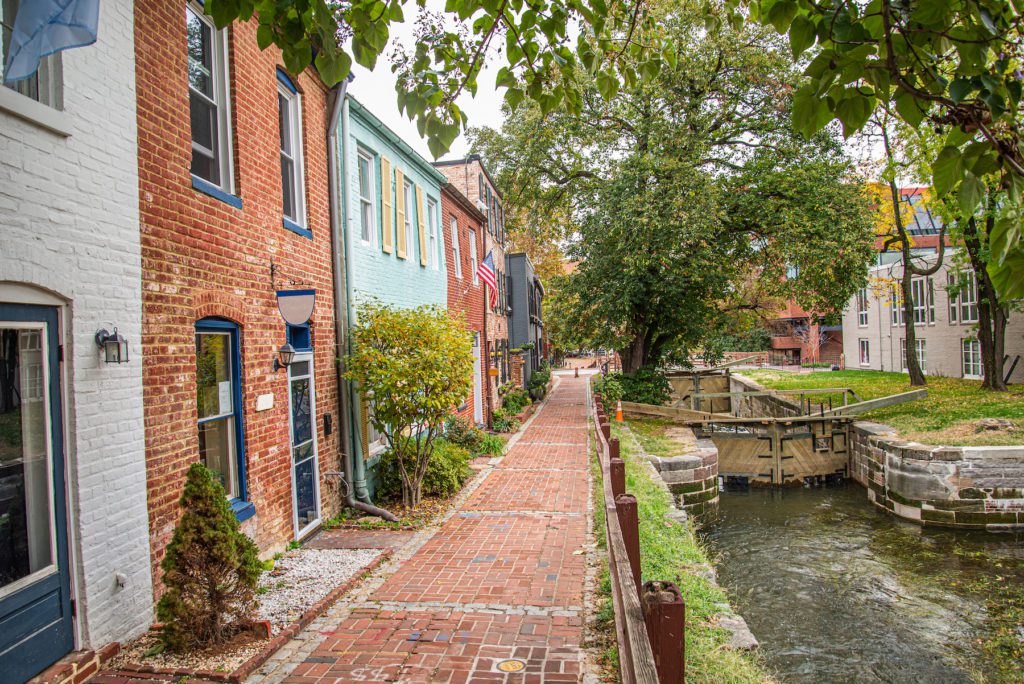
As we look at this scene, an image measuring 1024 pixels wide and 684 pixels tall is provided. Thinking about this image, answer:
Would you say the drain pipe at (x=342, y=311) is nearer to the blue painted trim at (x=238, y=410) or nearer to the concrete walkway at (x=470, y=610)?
the concrete walkway at (x=470, y=610)

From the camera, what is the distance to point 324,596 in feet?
19.9

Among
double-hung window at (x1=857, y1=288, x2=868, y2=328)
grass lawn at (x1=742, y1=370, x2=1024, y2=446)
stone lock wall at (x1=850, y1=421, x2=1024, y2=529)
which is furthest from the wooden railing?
double-hung window at (x1=857, y1=288, x2=868, y2=328)

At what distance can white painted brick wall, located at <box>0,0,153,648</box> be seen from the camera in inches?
158

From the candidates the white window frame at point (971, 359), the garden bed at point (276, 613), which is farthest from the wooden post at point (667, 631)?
the white window frame at point (971, 359)

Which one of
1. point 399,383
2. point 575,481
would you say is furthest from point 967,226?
point 399,383

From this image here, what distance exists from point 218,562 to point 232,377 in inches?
95.7

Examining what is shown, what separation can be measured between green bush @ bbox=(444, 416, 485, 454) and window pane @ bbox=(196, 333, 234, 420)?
23.1ft

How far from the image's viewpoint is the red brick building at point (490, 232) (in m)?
20.0

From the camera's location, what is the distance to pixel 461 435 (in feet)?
44.7

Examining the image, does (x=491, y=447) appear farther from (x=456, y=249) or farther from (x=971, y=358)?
(x=971, y=358)

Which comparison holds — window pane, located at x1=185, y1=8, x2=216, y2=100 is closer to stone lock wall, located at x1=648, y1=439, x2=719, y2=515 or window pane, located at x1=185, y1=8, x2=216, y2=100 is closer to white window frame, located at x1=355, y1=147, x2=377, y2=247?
white window frame, located at x1=355, y1=147, x2=377, y2=247

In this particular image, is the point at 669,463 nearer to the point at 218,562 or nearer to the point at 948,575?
the point at 948,575

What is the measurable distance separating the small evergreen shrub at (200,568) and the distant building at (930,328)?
2351 cm

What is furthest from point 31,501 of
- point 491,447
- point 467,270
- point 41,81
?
point 467,270
